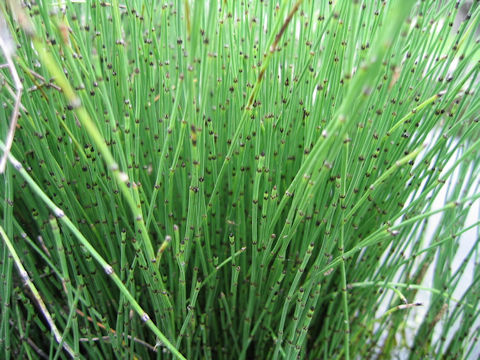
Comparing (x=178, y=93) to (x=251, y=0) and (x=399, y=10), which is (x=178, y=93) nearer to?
(x=399, y=10)

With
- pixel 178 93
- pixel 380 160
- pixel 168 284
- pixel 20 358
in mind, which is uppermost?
pixel 178 93

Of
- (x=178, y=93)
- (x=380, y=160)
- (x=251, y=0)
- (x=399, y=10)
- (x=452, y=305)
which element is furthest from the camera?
(x=452, y=305)

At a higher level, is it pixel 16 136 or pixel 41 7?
pixel 41 7

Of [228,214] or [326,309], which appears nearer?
[228,214]

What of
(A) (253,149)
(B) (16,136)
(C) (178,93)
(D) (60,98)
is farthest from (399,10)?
(B) (16,136)

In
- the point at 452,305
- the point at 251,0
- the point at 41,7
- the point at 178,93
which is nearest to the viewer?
the point at 178,93

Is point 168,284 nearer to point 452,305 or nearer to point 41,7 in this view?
point 41,7

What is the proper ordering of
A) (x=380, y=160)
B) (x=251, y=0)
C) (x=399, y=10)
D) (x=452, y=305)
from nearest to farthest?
(x=399, y=10), (x=380, y=160), (x=251, y=0), (x=452, y=305)

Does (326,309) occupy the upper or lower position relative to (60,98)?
lower

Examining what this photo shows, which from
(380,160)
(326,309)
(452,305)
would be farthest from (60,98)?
(452,305)
